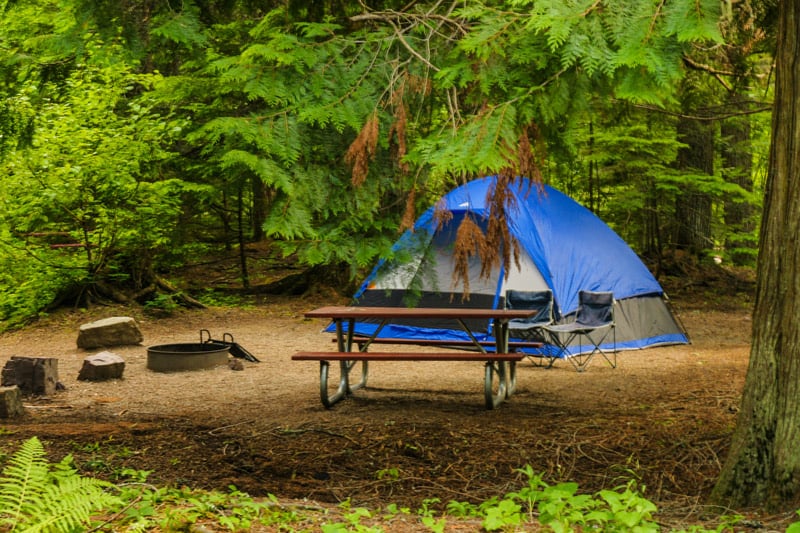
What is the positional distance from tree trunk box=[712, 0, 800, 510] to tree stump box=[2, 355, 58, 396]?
562 cm

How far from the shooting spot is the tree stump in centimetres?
692

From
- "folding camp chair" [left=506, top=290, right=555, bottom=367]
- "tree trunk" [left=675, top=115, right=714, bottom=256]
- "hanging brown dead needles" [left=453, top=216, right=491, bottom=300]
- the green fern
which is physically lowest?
the green fern

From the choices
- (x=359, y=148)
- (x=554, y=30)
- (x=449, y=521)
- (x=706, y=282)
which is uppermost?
(x=554, y=30)

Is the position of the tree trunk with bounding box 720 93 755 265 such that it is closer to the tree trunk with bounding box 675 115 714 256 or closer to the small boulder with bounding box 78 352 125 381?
the tree trunk with bounding box 675 115 714 256

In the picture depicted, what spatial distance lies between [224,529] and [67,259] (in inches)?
391

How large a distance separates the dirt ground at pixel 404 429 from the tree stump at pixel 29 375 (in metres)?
0.18

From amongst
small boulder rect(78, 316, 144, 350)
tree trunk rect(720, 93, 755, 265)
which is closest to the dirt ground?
small boulder rect(78, 316, 144, 350)

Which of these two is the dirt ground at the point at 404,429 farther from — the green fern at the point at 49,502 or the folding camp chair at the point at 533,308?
the green fern at the point at 49,502

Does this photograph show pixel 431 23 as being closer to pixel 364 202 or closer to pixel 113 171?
pixel 364 202

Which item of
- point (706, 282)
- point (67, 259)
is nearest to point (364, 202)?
point (67, 259)

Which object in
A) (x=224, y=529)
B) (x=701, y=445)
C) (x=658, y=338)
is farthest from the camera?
(x=658, y=338)

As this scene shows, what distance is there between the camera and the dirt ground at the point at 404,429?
4.63 meters

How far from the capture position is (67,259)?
1197 cm

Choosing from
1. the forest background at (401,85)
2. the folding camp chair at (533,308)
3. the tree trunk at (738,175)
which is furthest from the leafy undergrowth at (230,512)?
the tree trunk at (738,175)
